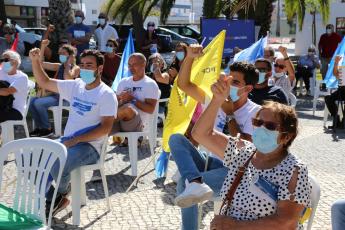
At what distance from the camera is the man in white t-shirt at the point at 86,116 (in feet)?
15.6

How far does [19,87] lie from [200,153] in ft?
12.5

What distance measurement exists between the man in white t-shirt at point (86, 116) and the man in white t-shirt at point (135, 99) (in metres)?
1.07

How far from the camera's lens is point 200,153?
4316 mm

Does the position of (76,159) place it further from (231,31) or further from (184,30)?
(184,30)

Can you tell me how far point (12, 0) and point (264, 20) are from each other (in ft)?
89.3

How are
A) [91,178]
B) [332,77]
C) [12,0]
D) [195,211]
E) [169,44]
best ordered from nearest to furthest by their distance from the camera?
[195,211], [91,178], [332,77], [169,44], [12,0]

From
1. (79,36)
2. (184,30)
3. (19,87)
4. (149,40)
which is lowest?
(19,87)

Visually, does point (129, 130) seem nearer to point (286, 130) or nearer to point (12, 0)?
point (286, 130)

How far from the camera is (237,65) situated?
14.3ft

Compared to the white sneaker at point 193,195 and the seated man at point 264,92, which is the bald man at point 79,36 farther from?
the white sneaker at point 193,195

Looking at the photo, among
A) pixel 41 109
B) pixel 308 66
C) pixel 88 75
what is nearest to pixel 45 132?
pixel 41 109

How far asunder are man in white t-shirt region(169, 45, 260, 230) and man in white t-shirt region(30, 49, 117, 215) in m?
0.79

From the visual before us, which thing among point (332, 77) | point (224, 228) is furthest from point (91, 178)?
point (332, 77)

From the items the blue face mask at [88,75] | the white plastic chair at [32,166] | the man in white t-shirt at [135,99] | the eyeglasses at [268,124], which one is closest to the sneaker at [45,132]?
the man in white t-shirt at [135,99]
